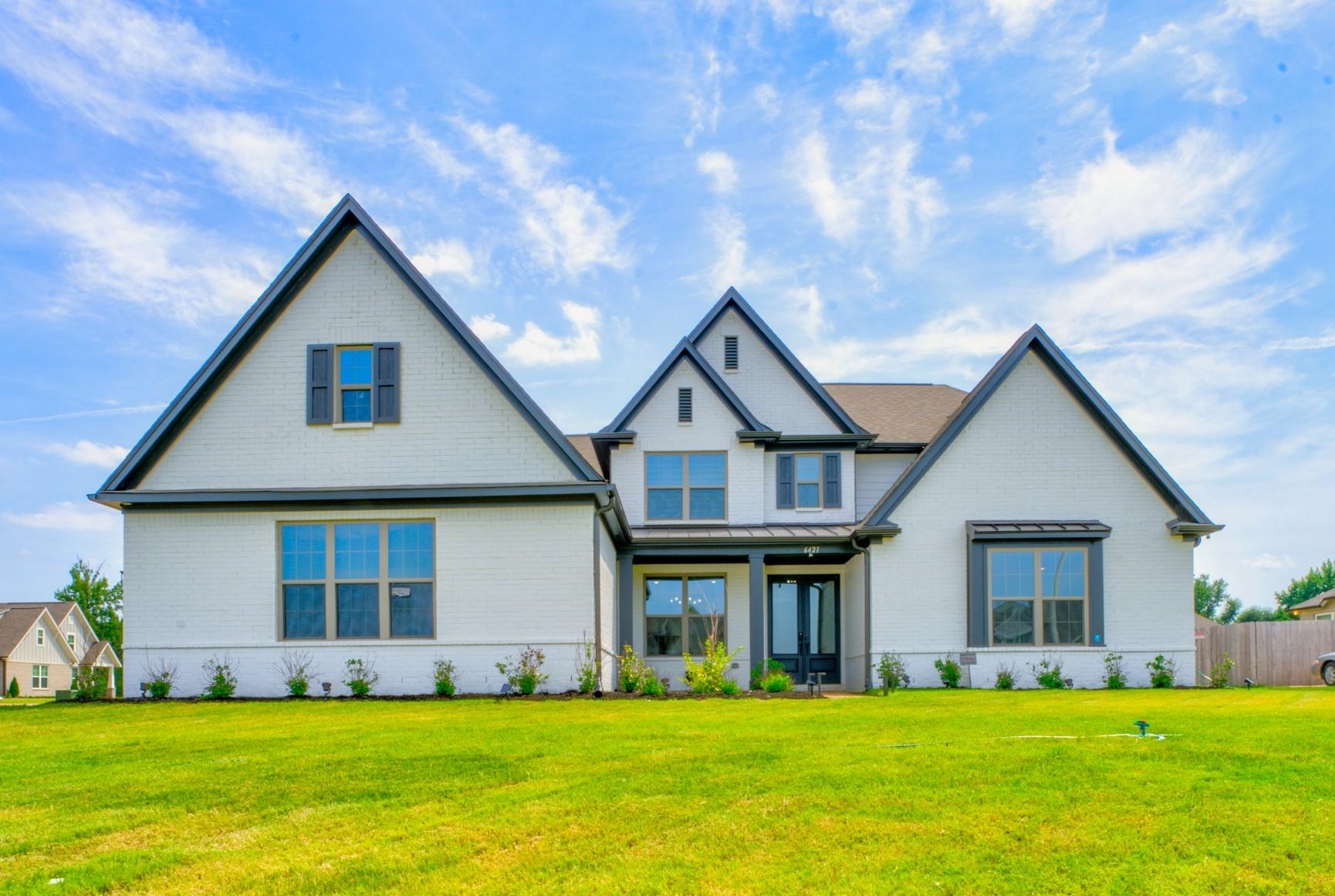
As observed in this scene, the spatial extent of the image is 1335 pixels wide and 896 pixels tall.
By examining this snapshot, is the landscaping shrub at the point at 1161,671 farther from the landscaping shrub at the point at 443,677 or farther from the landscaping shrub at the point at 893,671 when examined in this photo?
the landscaping shrub at the point at 443,677

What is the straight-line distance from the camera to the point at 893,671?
1977cm

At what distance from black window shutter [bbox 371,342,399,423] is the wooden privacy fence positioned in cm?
1829

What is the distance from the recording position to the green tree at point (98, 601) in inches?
2798

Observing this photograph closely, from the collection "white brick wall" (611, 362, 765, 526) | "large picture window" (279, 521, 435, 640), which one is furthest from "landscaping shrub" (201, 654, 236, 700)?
"white brick wall" (611, 362, 765, 526)

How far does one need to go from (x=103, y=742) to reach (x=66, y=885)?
6.07 meters

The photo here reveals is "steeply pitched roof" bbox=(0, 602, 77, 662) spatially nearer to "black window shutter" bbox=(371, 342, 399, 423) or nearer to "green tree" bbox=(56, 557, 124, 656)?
"green tree" bbox=(56, 557, 124, 656)

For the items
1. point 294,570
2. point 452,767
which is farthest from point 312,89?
point 452,767

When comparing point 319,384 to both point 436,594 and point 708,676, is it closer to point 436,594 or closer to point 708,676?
point 436,594

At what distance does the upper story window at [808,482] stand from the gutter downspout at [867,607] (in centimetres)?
294

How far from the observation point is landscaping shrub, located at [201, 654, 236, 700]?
17.1m

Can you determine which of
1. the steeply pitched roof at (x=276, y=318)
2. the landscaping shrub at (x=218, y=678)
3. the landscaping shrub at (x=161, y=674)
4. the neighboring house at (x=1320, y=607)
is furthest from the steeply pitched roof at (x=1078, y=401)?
the neighboring house at (x=1320, y=607)

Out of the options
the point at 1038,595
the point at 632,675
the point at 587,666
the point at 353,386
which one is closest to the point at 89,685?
the point at 353,386

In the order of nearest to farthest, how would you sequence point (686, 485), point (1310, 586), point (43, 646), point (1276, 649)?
point (686, 485) → point (1276, 649) → point (43, 646) → point (1310, 586)

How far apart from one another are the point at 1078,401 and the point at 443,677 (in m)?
12.6
